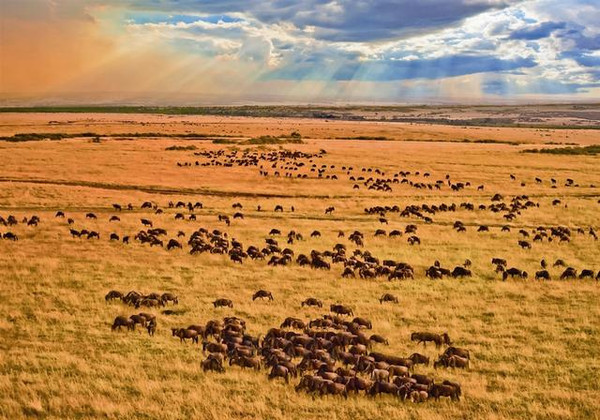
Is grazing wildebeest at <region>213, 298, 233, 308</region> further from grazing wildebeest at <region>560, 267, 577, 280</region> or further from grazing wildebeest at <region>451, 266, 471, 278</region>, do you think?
grazing wildebeest at <region>560, 267, 577, 280</region>

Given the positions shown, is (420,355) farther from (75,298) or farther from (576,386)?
(75,298)

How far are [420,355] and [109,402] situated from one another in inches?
272

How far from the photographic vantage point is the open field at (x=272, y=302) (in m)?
11.2

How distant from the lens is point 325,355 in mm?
12766

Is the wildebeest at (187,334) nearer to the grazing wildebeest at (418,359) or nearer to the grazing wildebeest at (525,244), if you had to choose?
the grazing wildebeest at (418,359)

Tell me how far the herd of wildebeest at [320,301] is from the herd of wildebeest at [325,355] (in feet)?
0.07

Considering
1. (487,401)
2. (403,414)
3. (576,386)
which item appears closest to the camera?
(403,414)

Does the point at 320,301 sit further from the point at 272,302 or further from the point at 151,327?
the point at 151,327

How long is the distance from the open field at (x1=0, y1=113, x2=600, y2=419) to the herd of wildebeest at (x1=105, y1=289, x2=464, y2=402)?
0.84ft

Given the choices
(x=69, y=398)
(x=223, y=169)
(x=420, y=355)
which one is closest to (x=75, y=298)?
(x=69, y=398)

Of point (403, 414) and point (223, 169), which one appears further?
point (223, 169)

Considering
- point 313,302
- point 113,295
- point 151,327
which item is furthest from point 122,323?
point 313,302

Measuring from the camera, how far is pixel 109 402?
11.0 meters

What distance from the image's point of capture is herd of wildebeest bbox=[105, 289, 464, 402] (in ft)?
37.8
